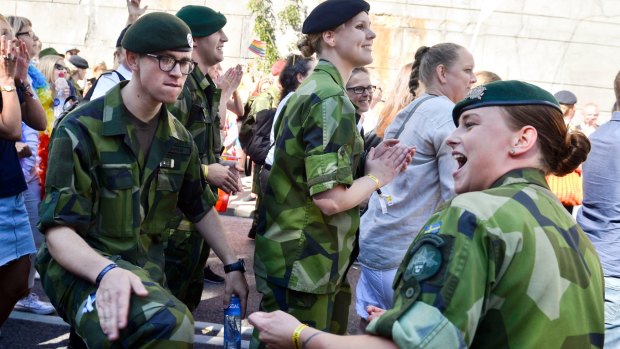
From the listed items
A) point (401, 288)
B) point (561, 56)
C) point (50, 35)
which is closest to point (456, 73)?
point (401, 288)

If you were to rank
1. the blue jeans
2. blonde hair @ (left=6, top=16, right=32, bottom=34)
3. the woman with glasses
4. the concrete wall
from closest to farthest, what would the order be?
the woman with glasses
the blue jeans
blonde hair @ (left=6, top=16, right=32, bottom=34)
the concrete wall

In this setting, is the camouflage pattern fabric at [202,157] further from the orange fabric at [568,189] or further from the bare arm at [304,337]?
the orange fabric at [568,189]

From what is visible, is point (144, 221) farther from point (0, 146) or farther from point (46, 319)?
point (46, 319)

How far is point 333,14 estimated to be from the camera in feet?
11.6

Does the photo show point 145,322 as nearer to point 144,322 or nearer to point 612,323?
point 144,322

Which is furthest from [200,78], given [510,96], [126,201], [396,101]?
[510,96]

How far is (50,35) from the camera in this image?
1652cm

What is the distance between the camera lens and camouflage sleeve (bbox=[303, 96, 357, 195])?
312 centimetres

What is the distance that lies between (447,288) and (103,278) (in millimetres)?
1367

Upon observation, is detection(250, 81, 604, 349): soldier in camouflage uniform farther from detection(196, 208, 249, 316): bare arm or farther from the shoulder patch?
detection(196, 208, 249, 316): bare arm

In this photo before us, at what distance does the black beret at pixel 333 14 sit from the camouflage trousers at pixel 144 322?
5.14 feet

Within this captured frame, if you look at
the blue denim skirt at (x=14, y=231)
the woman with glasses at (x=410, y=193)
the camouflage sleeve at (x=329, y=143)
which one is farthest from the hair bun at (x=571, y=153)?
the blue denim skirt at (x=14, y=231)

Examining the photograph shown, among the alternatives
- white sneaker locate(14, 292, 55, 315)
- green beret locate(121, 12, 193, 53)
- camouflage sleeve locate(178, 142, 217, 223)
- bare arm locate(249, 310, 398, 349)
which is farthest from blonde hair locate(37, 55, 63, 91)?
bare arm locate(249, 310, 398, 349)

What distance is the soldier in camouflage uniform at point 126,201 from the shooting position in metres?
2.54
